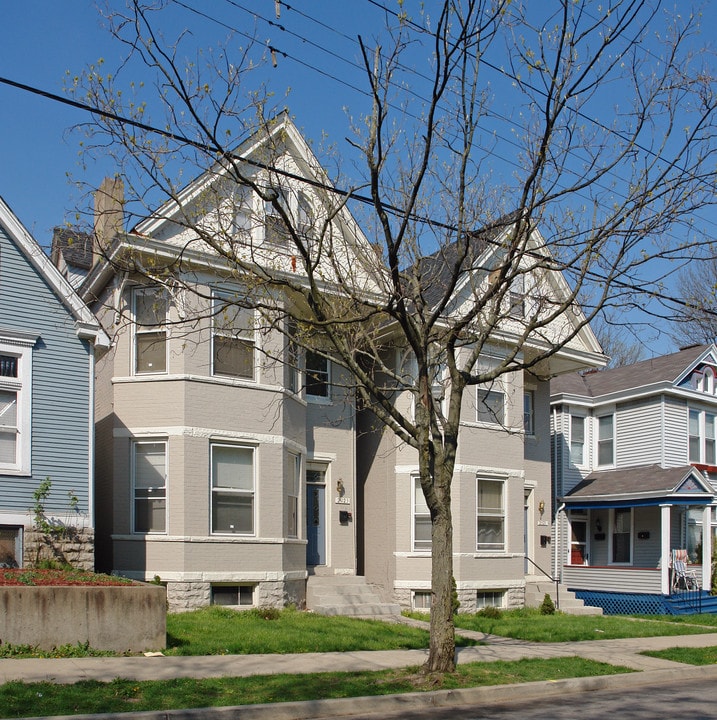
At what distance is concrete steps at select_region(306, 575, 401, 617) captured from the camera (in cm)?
1898

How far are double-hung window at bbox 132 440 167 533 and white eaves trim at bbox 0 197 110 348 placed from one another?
93.2 inches

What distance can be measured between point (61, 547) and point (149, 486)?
2461 millimetres

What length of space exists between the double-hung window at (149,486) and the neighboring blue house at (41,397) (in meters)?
1.56

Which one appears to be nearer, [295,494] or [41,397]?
[41,397]

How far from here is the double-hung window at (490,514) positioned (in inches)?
874

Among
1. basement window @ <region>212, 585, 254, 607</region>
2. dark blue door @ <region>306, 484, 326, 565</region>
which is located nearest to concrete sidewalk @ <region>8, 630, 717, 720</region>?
basement window @ <region>212, 585, 254, 607</region>

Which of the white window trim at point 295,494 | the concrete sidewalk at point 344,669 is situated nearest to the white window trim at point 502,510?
the white window trim at point 295,494

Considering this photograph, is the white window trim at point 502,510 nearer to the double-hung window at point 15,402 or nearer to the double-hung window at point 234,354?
the double-hung window at point 234,354

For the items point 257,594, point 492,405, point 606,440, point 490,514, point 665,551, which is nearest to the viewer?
point 257,594

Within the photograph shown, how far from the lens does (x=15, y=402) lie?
16.0 metres

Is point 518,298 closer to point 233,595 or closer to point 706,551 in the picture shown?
point 233,595

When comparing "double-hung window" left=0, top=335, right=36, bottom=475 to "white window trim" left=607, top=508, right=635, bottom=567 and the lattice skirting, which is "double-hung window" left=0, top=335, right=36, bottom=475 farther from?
"white window trim" left=607, top=508, right=635, bottom=567

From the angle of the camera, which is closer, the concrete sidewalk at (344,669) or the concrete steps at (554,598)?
the concrete sidewalk at (344,669)

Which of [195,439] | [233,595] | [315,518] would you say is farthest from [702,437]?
[195,439]
